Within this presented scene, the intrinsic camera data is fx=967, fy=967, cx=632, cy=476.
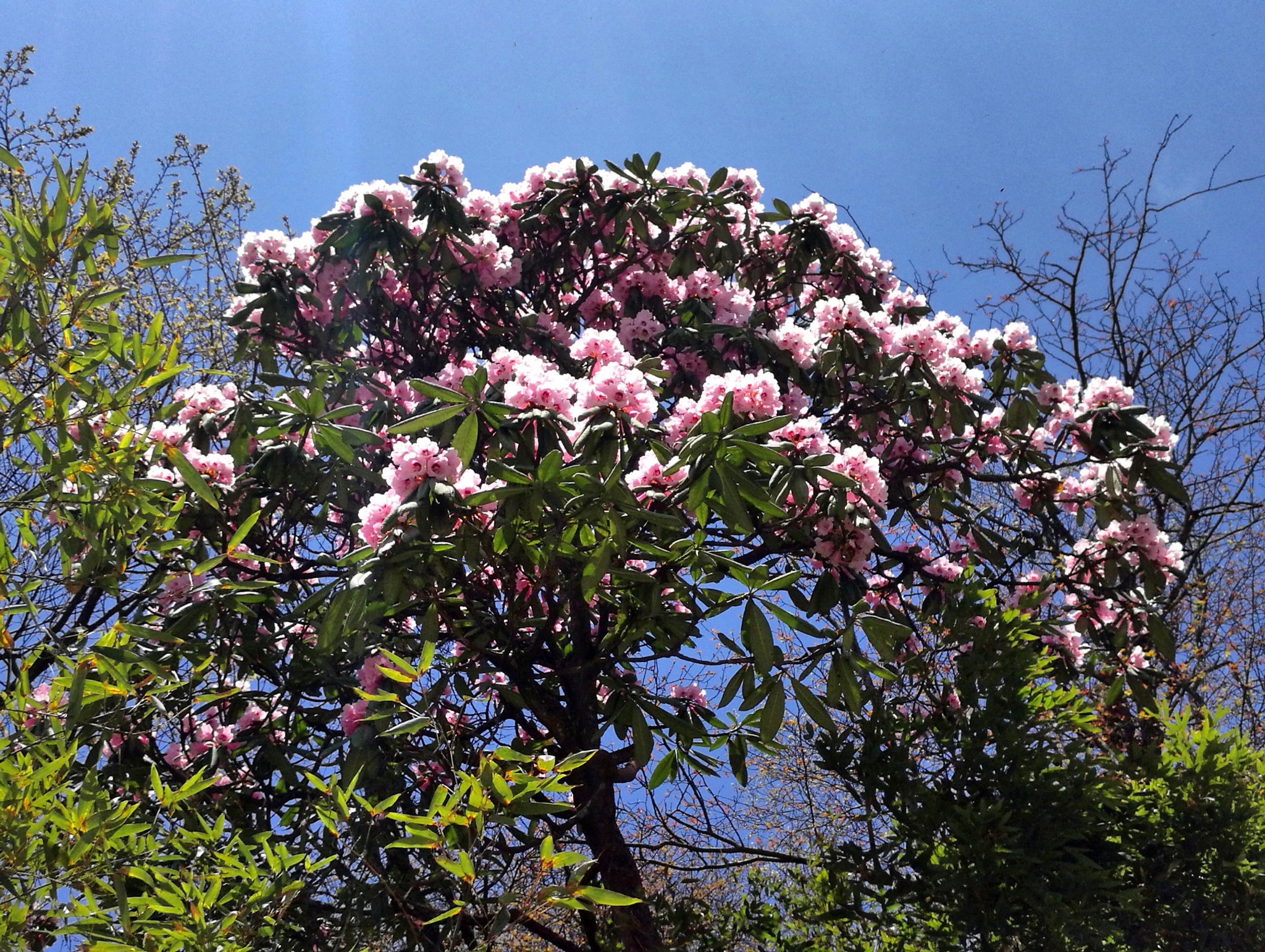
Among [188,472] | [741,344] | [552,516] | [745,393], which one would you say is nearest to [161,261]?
[188,472]

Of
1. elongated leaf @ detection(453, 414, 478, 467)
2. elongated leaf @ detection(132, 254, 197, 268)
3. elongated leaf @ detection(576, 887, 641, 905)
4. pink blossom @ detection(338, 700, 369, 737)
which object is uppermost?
elongated leaf @ detection(132, 254, 197, 268)

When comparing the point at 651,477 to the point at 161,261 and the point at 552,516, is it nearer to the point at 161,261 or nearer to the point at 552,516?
the point at 552,516

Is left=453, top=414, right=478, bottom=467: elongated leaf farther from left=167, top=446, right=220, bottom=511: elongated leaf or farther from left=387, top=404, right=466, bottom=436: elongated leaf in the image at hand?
left=167, top=446, right=220, bottom=511: elongated leaf

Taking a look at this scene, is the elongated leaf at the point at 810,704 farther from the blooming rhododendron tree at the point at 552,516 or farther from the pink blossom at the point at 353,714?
the pink blossom at the point at 353,714

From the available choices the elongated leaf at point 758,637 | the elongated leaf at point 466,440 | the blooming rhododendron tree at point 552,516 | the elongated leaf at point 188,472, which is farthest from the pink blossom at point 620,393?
the elongated leaf at point 188,472

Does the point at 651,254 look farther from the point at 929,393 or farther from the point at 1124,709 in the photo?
the point at 1124,709

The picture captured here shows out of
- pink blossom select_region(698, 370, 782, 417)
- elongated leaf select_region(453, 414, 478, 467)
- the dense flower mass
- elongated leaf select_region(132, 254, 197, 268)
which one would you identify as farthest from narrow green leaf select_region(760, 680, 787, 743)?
elongated leaf select_region(132, 254, 197, 268)

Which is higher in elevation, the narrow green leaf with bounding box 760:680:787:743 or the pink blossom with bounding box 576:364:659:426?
the pink blossom with bounding box 576:364:659:426

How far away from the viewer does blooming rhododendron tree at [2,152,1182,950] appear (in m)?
2.10

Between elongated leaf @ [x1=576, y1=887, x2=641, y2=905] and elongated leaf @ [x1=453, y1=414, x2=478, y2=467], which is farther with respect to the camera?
elongated leaf @ [x1=453, y1=414, x2=478, y2=467]

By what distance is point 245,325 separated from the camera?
3.51m

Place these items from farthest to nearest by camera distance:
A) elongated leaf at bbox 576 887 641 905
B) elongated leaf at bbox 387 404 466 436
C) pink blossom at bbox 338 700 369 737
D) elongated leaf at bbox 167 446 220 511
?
pink blossom at bbox 338 700 369 737 → elongated leaf at bbox 387 404 466 436 → elongated leaf at bbox 167 446 220 511 → elongated leaf at bbox 576 887 641 905

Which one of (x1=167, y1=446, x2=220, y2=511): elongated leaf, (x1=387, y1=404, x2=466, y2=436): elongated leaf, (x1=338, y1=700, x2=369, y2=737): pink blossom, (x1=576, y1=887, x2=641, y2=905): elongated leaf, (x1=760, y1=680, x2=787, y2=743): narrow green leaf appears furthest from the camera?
(x1=338, y1=700, x2=369, y2=737): pink blossom

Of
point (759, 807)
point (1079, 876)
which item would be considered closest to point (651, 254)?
point (1079, 876)
